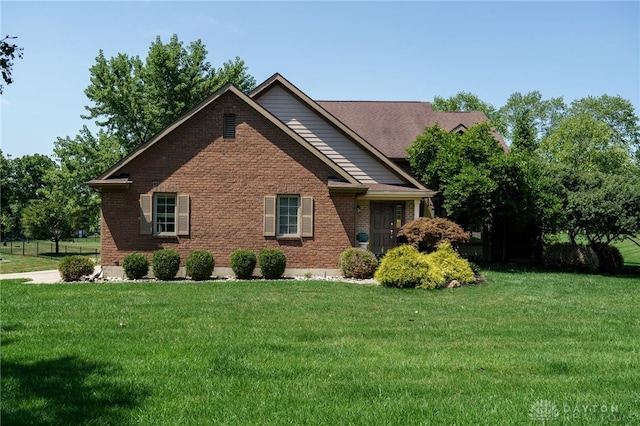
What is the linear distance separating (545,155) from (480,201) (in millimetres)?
26937

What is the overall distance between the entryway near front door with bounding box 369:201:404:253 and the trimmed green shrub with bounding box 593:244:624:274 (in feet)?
29.8

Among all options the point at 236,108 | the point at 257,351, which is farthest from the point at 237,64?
the point at 257,351

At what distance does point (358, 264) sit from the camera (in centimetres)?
1662

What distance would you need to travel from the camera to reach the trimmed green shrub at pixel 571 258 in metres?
21.0

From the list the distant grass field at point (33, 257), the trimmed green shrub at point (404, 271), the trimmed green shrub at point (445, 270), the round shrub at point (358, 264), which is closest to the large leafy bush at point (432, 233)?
the trimmed green shrub at point (445, 270)

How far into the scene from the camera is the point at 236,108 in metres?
17.5

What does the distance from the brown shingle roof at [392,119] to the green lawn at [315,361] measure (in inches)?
521

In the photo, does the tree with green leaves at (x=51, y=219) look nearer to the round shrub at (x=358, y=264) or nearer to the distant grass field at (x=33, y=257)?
the distant grass field at (x=33, y=257)

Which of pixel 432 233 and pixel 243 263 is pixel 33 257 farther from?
pixel 432 233

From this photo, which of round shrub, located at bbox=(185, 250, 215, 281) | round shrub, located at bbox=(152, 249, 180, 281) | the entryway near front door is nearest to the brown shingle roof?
the entryway near front door

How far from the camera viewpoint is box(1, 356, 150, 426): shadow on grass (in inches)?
182

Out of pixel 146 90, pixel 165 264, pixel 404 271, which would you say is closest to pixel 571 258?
pixel 404 271

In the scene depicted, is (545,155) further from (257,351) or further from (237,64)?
(257,351)

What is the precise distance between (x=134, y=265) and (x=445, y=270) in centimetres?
986
